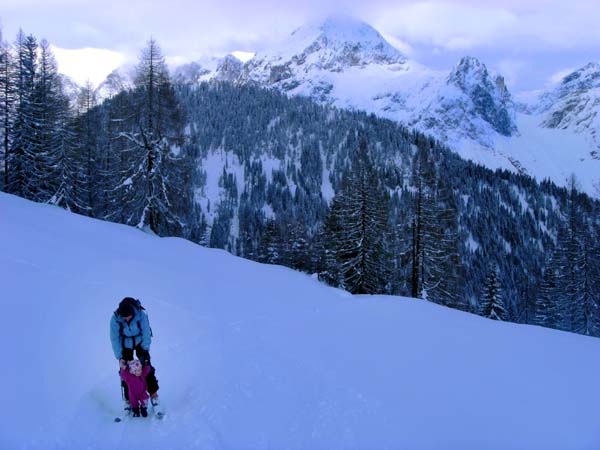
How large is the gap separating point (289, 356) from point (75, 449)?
4.23m

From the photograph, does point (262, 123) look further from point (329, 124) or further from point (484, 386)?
point (484, 386)

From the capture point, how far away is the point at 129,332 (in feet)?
21.8

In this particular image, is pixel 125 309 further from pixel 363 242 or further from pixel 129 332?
pixel 363 242

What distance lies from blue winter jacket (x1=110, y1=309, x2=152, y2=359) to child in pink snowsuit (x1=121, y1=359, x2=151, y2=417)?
291 mm

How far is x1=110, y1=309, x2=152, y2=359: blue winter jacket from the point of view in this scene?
654cm

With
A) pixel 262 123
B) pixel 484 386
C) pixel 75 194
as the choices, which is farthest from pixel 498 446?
pixel 262 123

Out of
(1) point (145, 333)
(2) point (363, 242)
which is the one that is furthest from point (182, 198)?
(1) point (145, 333)

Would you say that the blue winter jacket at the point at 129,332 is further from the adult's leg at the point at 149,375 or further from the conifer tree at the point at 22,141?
the conifer tree at the point at 22,141

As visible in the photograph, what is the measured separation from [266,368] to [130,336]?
108 inches

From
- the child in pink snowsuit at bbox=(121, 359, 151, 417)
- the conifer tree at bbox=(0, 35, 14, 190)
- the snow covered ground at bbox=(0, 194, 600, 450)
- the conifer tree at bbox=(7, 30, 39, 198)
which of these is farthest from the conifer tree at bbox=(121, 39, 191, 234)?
the child in pink snowsuit at bbox=(121, 359, 151, 417)

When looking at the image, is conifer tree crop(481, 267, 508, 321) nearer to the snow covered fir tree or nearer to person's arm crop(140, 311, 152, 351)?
the snow covered fir tree

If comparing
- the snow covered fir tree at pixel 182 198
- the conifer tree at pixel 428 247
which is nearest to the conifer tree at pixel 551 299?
the snow covered fir tree at pixel 182 198

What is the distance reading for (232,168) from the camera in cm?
13388

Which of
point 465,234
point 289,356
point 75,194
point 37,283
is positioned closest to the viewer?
point 289,356
